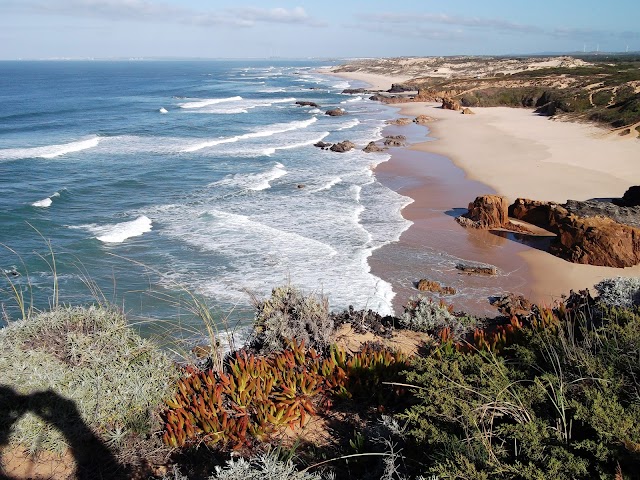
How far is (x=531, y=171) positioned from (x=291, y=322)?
1788cm

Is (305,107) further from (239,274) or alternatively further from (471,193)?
(239,274)

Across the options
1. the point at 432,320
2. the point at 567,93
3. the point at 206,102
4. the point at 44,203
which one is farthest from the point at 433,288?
the point at 206,102

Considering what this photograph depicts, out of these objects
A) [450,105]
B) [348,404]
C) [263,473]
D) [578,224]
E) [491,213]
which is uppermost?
[263,473]

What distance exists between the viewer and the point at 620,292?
733cm

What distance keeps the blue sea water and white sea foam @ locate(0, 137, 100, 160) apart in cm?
12

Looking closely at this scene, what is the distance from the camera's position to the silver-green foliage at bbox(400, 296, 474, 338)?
7.41 m

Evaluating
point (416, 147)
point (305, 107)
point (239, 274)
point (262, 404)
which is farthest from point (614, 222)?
point (305, 107)

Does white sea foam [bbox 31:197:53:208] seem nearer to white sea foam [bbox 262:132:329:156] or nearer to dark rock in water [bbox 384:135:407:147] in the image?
white sea foam [bbox 262:132:329:156]

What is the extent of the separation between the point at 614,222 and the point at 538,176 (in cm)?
808

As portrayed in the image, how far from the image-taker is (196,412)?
15.0 feet

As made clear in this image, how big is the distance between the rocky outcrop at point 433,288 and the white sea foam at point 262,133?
21.3m

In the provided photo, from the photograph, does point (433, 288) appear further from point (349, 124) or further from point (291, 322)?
point (349, 124)

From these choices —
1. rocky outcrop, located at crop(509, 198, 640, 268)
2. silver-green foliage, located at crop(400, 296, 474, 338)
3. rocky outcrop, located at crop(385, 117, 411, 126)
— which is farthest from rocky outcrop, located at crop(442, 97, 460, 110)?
silver-green foliage, located at crop(400, 296, 474, 338)

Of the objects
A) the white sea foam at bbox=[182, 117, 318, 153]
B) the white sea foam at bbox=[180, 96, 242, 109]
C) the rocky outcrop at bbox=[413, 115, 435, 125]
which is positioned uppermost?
the rocky outcrop at bbox=[413, 115, 435, 125]
